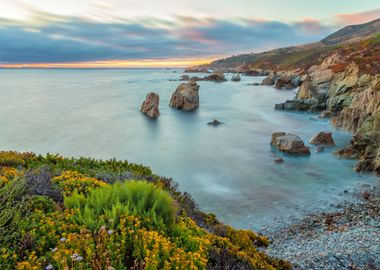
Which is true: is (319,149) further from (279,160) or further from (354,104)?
(354,104)

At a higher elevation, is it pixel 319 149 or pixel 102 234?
pixel 102 234

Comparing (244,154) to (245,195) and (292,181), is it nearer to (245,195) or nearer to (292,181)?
(292,181)

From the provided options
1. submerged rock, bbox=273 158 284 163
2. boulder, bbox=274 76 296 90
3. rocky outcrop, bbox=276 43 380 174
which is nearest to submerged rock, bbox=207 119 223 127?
rocky outcrop, bbox=276 43 380 174

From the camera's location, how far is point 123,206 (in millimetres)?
6098

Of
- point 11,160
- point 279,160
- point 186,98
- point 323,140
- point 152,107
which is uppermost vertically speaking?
point 11,160

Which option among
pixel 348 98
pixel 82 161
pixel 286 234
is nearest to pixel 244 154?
pixel 286 234

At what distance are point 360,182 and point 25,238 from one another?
22.2 metres

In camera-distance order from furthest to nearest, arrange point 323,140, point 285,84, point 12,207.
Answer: point 285,84
point 323,140
point 12,207

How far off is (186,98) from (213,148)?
32807 mm

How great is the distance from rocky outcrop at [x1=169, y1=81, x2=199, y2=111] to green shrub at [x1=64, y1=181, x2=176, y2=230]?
195ft

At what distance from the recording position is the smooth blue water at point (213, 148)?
20.3 meters

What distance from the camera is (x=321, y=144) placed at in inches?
1324

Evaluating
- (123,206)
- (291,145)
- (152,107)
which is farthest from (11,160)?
(152,107)

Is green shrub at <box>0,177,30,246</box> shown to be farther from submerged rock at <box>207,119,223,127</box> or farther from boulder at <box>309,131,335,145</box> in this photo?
submerged rock at <box>207,119,223,127</box>
